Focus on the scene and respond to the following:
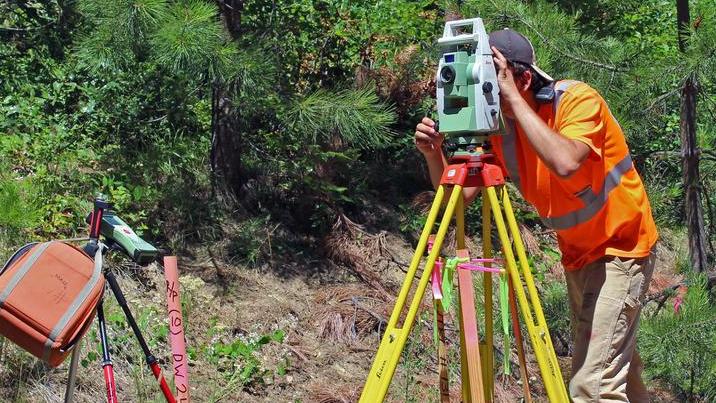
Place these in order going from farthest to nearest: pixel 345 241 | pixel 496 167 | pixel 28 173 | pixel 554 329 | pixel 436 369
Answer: pixel 345 241, pixel 28 173, pixel 436 369, pixel 554 329, pixel 496 167

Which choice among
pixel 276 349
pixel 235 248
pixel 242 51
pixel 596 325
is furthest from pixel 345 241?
pixel 596 325

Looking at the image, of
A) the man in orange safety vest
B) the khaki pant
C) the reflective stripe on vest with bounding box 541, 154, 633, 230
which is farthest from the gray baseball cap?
the khaki pant

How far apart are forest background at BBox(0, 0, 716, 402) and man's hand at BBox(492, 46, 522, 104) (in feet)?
4.73

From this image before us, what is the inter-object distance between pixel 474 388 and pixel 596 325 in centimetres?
45

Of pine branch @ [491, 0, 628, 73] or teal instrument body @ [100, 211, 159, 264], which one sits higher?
pine branch @ [491, 0, 628, 73]

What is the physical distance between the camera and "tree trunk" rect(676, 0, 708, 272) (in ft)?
13.7

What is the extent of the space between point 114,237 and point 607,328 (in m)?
1.62

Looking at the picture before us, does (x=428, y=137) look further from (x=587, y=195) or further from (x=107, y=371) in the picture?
(x=107, y=371)

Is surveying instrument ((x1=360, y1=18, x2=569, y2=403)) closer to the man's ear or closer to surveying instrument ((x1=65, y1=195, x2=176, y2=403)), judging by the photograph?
the man's ear

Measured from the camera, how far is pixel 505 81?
276cm

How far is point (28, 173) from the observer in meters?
5.15

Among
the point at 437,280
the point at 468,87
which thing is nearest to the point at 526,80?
the point at 468,87

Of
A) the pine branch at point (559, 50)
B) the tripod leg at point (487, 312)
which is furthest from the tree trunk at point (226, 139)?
the tripod leg at point (487, 312)

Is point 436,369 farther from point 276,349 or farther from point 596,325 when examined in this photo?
point 596,325
